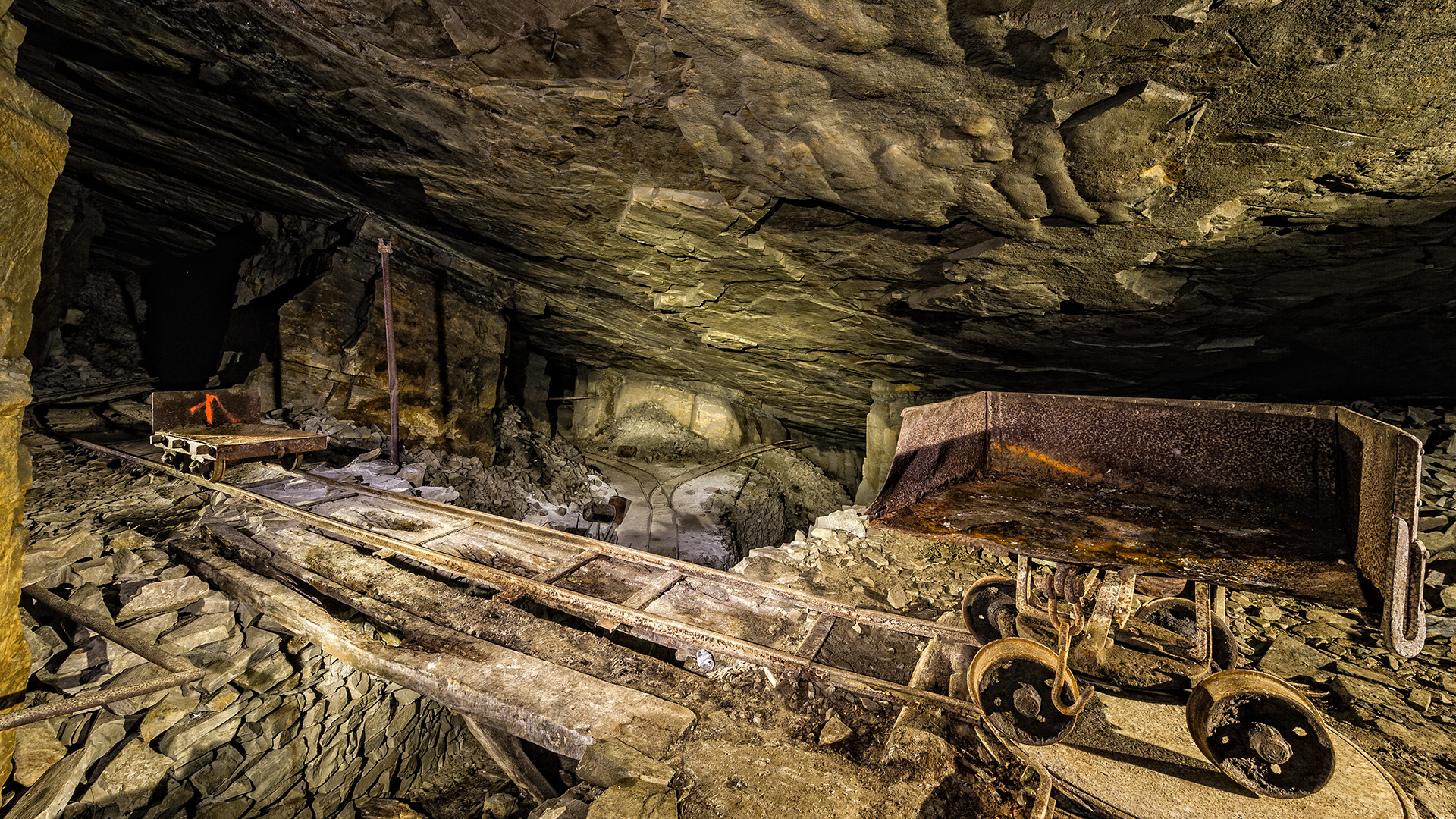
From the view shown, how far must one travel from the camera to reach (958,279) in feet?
16.0

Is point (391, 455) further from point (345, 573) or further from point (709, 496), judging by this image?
point (709, 496)

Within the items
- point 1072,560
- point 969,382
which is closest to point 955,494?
point 1072,560

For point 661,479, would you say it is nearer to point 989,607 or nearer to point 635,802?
point 989,607

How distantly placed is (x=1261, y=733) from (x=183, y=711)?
5475mm

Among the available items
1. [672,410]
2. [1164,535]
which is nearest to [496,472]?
[672,410]

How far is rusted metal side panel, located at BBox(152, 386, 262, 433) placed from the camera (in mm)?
5793

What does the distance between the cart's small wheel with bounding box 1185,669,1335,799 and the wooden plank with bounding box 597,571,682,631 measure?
289 centimetres

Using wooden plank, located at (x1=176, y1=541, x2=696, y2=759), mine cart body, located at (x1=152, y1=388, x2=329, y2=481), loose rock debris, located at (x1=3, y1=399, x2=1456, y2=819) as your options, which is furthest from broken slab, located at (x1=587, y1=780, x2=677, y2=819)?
mine cart body, located at (x1=152, y1=388, x2=329, y2=481)

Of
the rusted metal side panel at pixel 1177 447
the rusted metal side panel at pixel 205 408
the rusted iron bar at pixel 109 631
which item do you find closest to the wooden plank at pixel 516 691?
the rusted iron bar at pixel 109 631

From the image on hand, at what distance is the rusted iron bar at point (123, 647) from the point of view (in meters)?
2.40

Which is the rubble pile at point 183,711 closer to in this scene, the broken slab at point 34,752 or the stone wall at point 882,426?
the broken slab at point 34,752

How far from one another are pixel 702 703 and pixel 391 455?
713 centimetres

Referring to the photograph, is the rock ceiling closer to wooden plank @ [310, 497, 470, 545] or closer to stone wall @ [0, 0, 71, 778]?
stone wall @ [0, 0, 71, 778]

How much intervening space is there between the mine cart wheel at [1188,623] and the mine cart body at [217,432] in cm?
790
